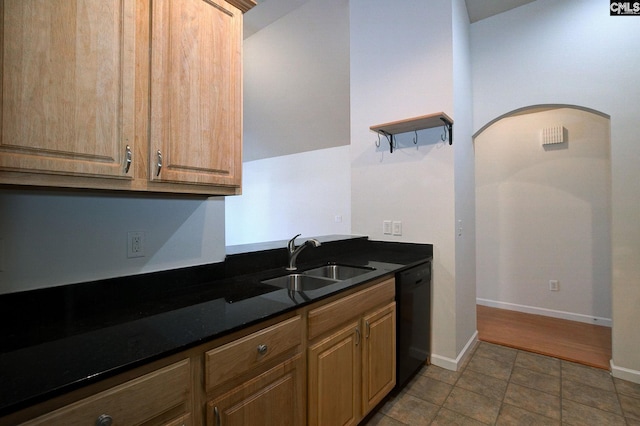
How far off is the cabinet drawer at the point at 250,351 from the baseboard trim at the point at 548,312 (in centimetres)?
361

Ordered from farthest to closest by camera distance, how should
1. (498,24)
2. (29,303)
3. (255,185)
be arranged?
1. (255,185)
2. (498,24)
3. (29,303)

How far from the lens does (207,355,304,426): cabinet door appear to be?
102 cm

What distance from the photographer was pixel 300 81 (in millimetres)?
4152

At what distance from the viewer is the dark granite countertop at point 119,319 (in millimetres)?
738

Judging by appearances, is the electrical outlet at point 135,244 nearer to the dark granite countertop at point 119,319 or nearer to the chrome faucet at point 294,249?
the dark granite countertop at point 119,319

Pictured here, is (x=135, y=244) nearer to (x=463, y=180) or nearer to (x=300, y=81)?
(x=463, y=180)

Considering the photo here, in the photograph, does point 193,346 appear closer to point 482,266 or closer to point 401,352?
point 401,352

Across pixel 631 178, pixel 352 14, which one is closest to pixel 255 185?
pixel 352 14

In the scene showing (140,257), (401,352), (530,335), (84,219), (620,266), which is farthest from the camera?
(530,335)

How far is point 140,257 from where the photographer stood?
4.54 ft

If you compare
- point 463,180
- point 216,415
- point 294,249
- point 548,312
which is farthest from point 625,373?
point 216,415

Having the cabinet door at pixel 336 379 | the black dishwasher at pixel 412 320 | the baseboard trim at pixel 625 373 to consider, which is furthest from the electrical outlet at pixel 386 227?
the baseboard trim at pixel 625 373

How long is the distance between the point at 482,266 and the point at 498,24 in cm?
286

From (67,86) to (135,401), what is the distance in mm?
982
